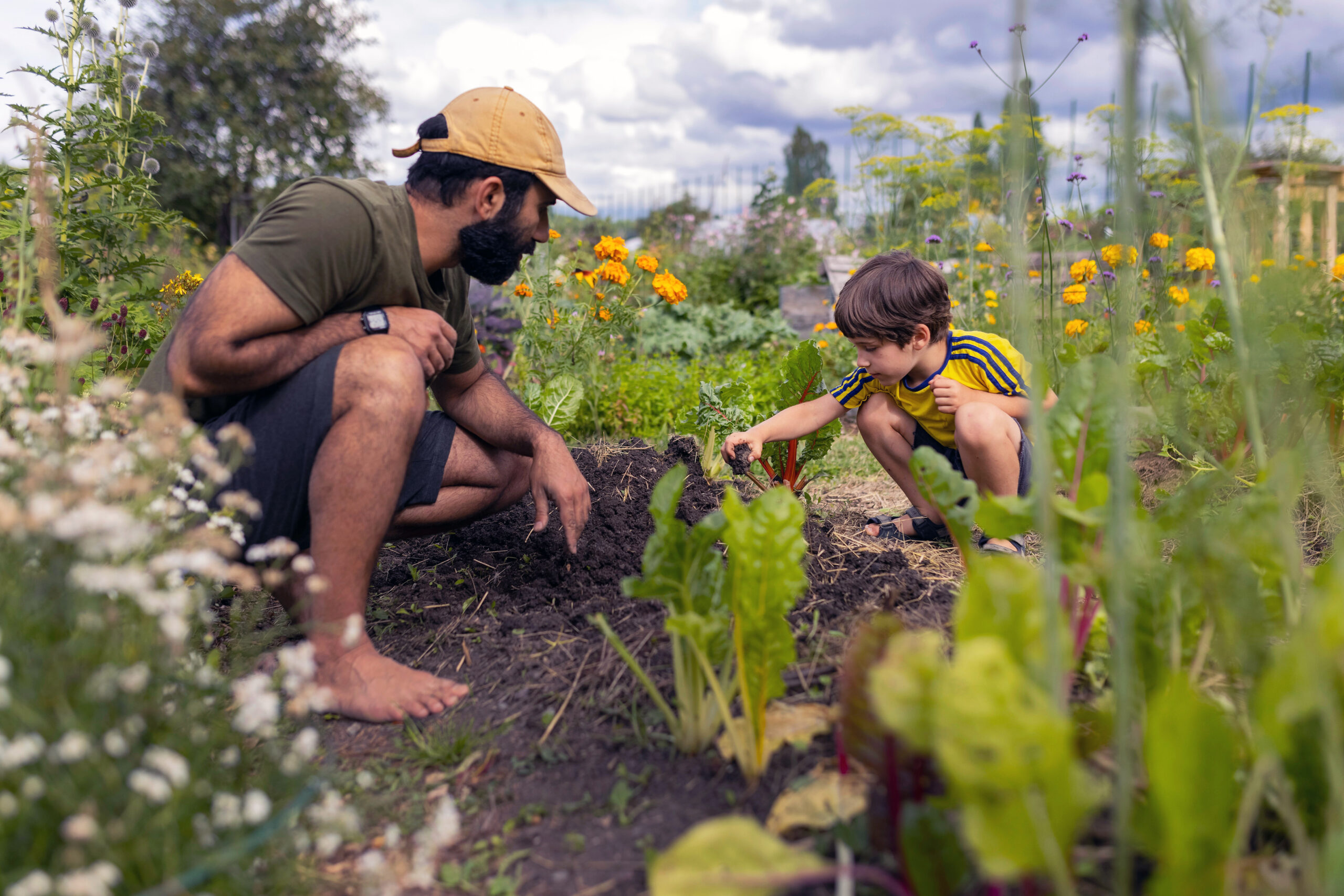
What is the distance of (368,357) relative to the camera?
192cm

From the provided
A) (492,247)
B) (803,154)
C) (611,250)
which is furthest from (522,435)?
(803,154)

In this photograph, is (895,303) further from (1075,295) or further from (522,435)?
(1075,295)

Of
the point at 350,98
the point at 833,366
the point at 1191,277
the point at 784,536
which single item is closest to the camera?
the point at 784,536

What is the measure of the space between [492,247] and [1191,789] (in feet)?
6.58

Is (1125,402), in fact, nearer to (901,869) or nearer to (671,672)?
(901,869)

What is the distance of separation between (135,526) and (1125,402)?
126cm

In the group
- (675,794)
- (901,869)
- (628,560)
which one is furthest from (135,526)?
(628,560)

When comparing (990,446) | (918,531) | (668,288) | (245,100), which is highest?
(245,100)

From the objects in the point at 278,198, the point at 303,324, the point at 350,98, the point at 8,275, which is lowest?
the point at 303,324

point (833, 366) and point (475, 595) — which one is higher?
point (833, 366)

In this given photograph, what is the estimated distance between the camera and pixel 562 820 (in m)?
1.41

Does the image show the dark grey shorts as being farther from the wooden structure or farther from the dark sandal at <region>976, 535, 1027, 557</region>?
the wooden structure

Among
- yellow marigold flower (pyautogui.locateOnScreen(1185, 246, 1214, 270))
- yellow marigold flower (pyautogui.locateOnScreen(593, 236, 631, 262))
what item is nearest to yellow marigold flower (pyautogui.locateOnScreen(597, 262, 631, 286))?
yellow marigold flower (pyautogui.locateOnScreen(593, 236, 631, 262))

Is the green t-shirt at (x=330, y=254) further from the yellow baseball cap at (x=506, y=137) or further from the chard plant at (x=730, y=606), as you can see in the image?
the chard plant at (x=730, y=606)
